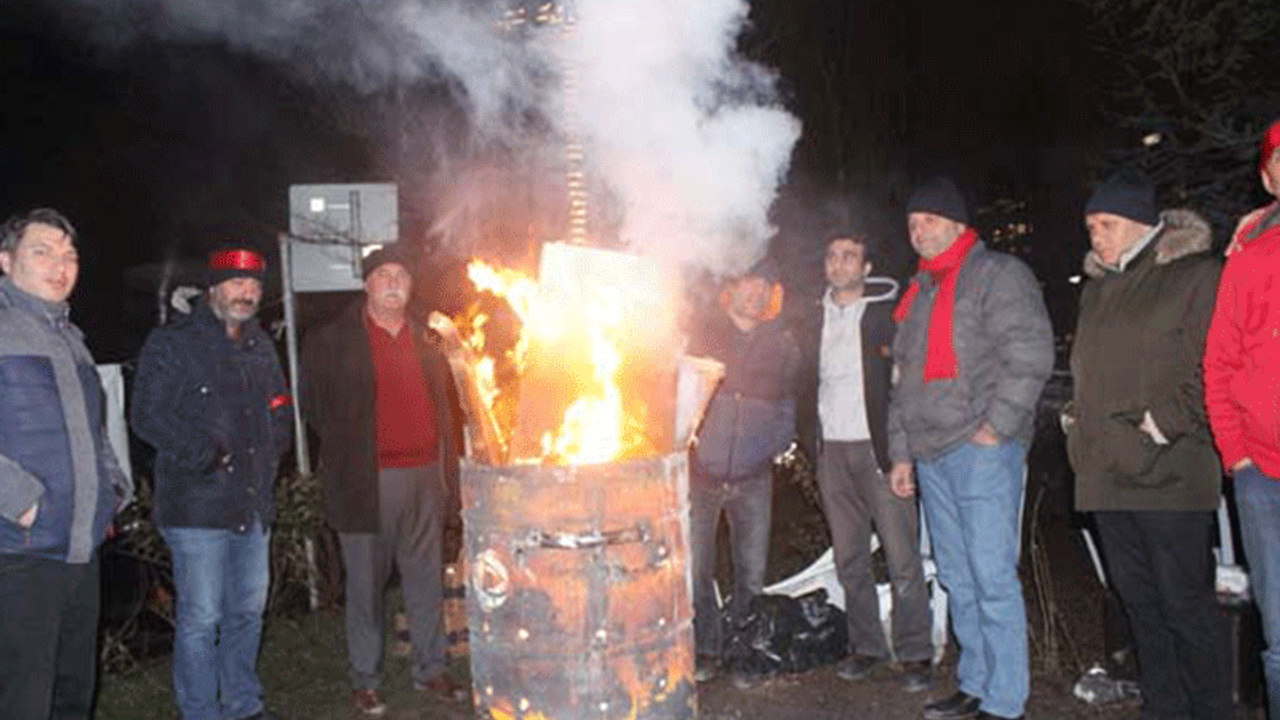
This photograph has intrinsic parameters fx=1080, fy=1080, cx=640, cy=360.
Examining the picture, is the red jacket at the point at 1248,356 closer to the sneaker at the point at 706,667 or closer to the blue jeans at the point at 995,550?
the blue jeans at the point at 995,550

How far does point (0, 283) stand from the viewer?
423cm

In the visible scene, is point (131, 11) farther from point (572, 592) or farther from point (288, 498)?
point (572, 592)

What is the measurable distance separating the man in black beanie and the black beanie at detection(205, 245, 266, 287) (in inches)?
156

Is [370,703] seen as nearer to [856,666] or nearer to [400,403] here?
[400,403]

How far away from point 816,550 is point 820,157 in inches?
289

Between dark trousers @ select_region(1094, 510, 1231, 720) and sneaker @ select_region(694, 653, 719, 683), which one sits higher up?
dark trousers @ select_region(1094, 510, 1231, 720)

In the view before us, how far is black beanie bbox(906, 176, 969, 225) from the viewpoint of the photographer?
17.3 feet

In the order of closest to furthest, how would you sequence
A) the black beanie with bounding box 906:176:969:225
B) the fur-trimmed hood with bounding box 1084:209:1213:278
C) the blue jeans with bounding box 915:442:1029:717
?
1. the fur-trimmed hood with bounding box 1084:209:1213:278
2. the blue jeans with bounding box 915:442:1029:717
3. the black beanie with bounding box 906:176:969:225

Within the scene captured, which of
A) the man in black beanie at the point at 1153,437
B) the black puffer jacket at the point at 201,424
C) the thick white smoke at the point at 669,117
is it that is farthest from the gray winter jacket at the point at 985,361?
the black puffer jacket at the point at 201,424

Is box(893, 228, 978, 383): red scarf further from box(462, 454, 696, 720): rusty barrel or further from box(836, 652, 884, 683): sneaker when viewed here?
box(836, 652, 884, 683): sneaker

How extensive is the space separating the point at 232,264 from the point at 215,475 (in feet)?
3.42

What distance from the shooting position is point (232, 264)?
535 centimetres

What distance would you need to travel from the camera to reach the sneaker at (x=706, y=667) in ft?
20.0

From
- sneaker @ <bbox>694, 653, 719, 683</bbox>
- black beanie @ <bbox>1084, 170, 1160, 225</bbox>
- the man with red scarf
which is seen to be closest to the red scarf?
the man with red scarf
